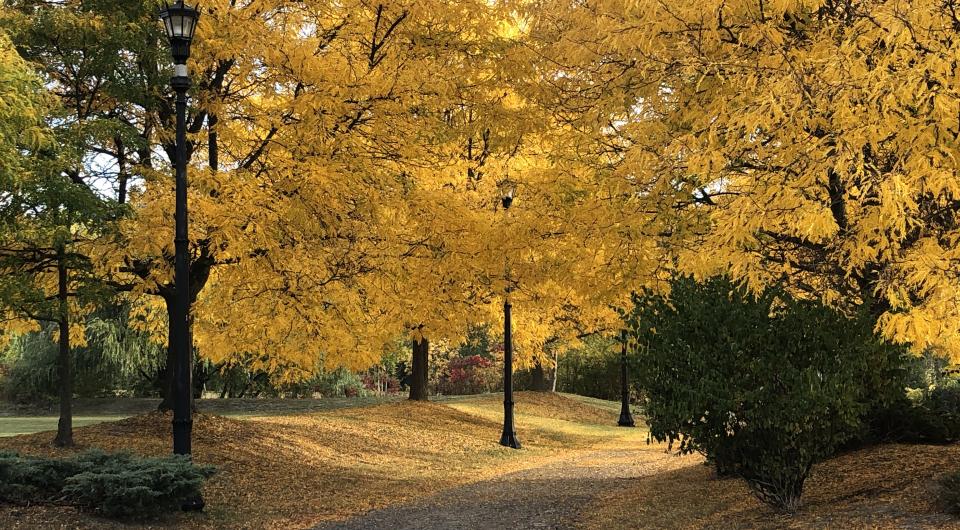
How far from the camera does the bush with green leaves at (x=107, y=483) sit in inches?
306

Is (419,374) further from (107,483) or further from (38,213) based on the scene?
(107,483)

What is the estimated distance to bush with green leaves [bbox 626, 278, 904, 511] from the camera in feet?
21.9

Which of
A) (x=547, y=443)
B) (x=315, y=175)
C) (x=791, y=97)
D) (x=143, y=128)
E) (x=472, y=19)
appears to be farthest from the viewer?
(x=547, y=443)

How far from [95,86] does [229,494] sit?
7.03 m

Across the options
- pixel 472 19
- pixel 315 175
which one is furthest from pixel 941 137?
pixel 472 19

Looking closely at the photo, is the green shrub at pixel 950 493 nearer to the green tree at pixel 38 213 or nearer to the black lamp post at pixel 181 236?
the black lamp post at pixel 181 236

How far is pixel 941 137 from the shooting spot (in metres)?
5.46

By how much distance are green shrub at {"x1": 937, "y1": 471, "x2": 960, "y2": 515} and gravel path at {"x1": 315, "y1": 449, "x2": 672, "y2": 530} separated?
155 inches

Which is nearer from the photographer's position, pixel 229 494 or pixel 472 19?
pixel 229 494

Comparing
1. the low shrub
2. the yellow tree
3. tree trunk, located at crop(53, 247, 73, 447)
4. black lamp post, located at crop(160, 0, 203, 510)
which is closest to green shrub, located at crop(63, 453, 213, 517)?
black lamp post, located at crop(160, 0, 203, 510)

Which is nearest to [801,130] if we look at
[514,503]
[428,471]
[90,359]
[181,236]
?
[514,503]

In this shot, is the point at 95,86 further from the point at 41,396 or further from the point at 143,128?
the point at 41,396

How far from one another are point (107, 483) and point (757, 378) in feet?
21.2

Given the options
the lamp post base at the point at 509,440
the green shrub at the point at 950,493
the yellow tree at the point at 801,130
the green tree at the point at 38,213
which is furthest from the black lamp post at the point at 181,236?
the lamp post base at the point at 509,440
